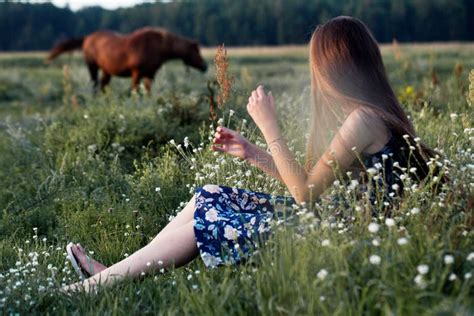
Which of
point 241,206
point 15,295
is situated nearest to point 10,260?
point 15,295

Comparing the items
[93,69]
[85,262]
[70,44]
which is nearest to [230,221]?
[85,262]

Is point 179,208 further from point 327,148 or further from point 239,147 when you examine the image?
point 327,148

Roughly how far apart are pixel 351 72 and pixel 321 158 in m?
0.46

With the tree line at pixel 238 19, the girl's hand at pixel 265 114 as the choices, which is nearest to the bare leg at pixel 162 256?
the girl's hand at pixel 265 114

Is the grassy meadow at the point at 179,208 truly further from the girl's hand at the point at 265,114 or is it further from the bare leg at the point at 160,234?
the girl's hand at the point at 265,114

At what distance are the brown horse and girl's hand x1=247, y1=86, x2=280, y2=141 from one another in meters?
8.60

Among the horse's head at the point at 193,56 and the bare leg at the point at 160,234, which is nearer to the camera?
the bare leg at the point at 160,234

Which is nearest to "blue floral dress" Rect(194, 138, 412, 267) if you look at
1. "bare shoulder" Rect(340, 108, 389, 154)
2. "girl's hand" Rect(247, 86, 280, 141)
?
"bare shoulder" Rect(340, 108, 389, 154)

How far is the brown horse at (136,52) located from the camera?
517 inches

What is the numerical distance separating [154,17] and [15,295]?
62.8 m

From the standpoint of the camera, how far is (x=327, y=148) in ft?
11.7

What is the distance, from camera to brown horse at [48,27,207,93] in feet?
43.1

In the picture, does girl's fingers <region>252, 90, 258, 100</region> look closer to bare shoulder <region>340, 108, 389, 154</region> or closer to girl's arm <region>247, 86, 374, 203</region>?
girl's arm <region>247, 86, 374, 203</region>

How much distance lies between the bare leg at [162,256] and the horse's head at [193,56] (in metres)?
11.3
